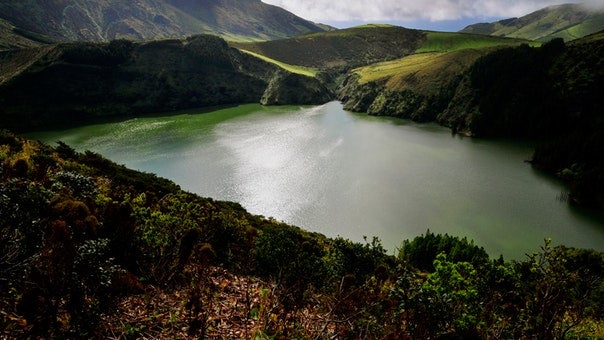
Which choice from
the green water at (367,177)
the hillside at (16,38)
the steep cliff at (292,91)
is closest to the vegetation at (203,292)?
the green water at (367,177)

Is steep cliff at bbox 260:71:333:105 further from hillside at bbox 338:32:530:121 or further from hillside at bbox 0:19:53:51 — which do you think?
hillside at bbox 0:19:53:51

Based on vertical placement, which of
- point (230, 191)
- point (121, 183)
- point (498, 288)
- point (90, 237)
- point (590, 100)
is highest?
point (590, 100)

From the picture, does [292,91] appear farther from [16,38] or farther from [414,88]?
[16,38]

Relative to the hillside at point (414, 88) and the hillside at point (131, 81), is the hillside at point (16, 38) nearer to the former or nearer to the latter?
the hillside at point (131, 81)

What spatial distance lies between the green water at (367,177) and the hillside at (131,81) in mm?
21162

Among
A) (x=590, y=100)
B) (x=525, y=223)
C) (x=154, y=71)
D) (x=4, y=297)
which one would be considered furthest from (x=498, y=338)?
(x=154, y=71)

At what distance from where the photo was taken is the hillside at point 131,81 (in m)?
110

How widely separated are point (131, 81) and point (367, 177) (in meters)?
110

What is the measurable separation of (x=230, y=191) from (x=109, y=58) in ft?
355

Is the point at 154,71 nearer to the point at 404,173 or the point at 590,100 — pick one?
the point at 404,173

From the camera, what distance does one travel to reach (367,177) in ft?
185

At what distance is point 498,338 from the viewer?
8.48 metres

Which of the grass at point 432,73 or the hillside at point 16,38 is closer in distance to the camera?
the grass at point 432,73

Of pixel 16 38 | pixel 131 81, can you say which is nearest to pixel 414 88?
pixel 131 81
